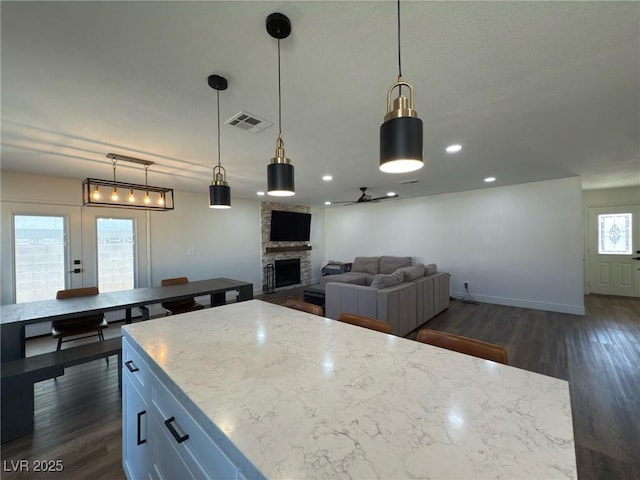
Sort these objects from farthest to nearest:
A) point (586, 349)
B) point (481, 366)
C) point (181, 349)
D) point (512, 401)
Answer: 1. point (586, 349)
2. point (181, 349)
3. point (481, 366)
4. point (512, 401)

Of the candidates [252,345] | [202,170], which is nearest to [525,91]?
[252,345]

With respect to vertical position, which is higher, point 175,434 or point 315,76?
point 315,76

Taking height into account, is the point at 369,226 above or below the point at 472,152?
below

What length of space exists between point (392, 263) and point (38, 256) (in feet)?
21.6

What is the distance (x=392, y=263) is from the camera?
6.41 meters

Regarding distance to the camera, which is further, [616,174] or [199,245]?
[199,245]

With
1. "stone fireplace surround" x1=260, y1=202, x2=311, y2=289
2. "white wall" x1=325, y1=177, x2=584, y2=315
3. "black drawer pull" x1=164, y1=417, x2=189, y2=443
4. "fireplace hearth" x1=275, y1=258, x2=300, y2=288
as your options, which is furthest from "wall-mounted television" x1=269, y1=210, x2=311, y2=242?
"black drawer pull" x1=164, y1=417, x2=189, y2=443

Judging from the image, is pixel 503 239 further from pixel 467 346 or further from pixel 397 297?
pixel 467 346

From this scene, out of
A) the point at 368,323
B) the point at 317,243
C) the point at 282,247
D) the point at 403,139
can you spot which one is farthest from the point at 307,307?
the point at 317,243

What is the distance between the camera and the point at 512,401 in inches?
33.5

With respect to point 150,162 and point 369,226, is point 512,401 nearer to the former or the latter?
point 150,162

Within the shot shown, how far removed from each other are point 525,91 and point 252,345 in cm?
251

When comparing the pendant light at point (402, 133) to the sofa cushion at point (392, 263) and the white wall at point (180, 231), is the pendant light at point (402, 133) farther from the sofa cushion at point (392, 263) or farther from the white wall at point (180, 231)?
the sofa cushion at point (392, 263)

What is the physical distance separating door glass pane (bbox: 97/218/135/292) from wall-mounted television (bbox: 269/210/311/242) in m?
3.18
